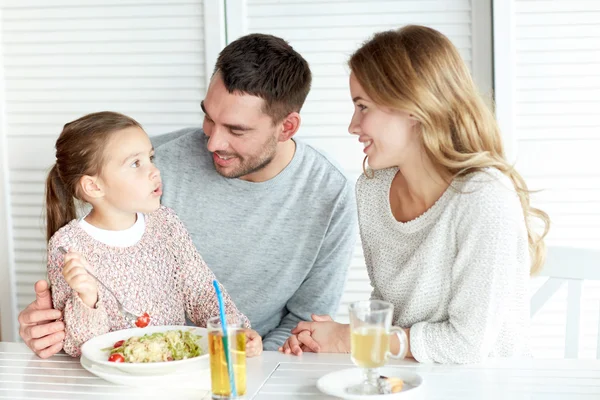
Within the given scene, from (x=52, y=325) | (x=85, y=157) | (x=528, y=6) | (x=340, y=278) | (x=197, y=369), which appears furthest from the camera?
(x=528, y=6)

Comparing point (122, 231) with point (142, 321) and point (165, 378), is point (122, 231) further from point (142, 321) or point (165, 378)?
point (165, 378)

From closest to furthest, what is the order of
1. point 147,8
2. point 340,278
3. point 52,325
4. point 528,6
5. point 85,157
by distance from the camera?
point 52,325, point 85,157, point 340,278, point 528,6, point 147,8

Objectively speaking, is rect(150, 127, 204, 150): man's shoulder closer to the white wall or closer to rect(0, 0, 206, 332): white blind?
rect(0, 0, 206, 332): white blind

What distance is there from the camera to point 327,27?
262 cm

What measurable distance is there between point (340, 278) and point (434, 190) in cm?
58

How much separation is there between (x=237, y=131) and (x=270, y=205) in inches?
9.0

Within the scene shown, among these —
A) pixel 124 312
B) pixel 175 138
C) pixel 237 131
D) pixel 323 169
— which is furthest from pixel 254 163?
pixel 124 312

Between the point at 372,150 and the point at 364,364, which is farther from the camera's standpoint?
the point at 372,150

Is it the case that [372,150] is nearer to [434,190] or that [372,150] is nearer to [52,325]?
[434,190]

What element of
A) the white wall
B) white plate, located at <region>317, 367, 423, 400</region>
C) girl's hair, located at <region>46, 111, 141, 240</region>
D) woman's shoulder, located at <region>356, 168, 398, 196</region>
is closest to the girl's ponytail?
girl's hair, located at <region>46, 111, 141, 240</region>

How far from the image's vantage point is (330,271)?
227cm

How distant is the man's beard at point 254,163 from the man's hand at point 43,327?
621 mm

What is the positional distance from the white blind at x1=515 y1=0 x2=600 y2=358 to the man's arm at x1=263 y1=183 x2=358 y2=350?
0.66 m

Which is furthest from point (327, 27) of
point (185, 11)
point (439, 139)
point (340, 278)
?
point (439, 139)
